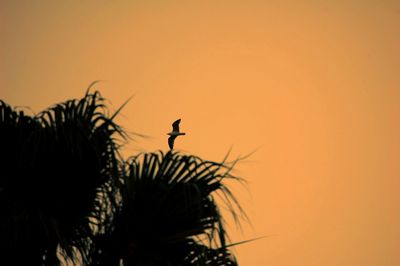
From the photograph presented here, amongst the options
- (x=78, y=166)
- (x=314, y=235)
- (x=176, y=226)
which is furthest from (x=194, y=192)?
(x=314, y=235)

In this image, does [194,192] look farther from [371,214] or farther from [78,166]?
[371,214]

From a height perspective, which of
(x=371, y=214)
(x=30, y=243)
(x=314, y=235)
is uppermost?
(x=371, y=214)

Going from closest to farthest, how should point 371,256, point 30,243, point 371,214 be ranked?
point 30,243 < point 371,256 < point 371,214

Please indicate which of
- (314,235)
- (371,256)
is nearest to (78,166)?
(371,256)

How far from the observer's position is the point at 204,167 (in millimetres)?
7531

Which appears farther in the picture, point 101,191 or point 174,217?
point 101,191

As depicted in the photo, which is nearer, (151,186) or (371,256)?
(151,186)

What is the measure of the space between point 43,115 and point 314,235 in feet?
221

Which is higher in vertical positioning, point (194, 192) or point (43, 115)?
point (43, 115)

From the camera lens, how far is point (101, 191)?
25.0ft

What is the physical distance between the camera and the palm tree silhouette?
23.7 feet

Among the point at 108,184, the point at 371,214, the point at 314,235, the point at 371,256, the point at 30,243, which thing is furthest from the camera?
the point at 371,214

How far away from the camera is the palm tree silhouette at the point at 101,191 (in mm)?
7223

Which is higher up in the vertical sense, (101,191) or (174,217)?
(101,191)
